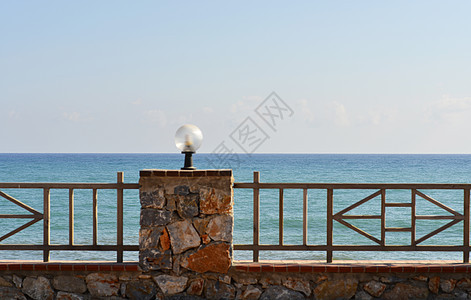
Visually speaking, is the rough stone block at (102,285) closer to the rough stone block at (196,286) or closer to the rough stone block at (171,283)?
the rough stone block at (171,283)

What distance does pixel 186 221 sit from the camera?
16.2 feet

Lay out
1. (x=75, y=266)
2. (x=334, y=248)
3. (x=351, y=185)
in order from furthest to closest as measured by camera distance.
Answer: (x=334, y=248)
(x=351, y=185)
(x=75, y=266)

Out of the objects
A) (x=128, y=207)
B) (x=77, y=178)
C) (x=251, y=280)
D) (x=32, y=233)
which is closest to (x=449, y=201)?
(x=128, y=207)

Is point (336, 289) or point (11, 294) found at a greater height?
point (336, 289)

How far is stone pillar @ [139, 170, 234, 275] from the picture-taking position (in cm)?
491

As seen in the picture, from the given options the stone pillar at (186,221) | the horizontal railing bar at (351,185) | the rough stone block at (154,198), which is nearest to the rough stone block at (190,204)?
the stone pillar at (186,221)

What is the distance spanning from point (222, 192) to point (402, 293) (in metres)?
2.24

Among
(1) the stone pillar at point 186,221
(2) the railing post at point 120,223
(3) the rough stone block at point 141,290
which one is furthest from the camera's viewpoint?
(2) the railing post at point 120,223

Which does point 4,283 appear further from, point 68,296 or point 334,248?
point 334,248

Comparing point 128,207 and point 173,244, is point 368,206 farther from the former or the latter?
point 173,244

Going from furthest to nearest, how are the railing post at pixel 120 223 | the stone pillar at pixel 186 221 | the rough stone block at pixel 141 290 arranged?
the railing post at pixel 120 223
the rough stone block at pixel 141 290
the stone pillar at pixel 186 221

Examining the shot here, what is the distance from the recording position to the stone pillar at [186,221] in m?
4.91

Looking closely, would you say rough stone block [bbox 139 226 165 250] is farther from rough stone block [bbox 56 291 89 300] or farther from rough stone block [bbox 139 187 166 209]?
rough stone block [bbox 56 291 89 300]

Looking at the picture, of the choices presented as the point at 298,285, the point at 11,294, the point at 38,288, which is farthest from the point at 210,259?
the point at 11,294
